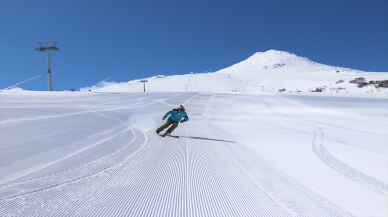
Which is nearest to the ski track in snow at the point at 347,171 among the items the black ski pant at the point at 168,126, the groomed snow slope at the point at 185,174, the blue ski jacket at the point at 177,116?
the groomed snow slope at the point at 185,174

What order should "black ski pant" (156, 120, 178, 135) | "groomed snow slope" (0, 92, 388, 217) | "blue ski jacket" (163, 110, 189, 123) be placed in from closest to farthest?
"groomed snow slope" (0, 92, 388, 217)
"black ski pant" (156, 120, 178, 135)
"blue ski jacket" (163, 110, 189, 123)

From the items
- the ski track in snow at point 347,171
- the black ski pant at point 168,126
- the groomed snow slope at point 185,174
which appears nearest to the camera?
the groomed snow slope at point 185,174

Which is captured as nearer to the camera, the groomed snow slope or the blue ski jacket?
the groomed snow slope

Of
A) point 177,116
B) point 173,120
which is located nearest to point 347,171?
point 173,120

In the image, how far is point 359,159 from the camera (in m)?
9.57

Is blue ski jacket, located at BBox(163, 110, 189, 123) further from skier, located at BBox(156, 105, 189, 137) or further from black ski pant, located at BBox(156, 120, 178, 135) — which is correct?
black ski pant, located at BBox(156, 120, 178, 135)

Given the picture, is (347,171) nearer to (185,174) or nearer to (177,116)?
(185,174)

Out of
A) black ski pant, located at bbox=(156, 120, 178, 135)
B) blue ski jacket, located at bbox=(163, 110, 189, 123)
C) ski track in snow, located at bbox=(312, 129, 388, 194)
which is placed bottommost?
ski track in snow, located at bbox=(312, 129, 388, 194)

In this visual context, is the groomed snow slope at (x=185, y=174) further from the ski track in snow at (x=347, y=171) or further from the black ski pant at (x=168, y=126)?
the black ski pant at (x=168, y=126)

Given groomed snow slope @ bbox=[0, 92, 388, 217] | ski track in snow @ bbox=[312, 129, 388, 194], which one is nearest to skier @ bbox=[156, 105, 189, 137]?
groomed snow slope @ bbox=[0, 92, 388, 217]

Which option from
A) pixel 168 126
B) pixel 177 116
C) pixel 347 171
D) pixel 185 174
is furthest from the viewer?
pixel 177 116

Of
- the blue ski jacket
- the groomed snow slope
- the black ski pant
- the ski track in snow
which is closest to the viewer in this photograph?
the groomed snow slope

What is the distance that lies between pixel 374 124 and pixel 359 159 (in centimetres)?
956

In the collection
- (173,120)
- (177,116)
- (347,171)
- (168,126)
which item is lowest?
(347,171)
